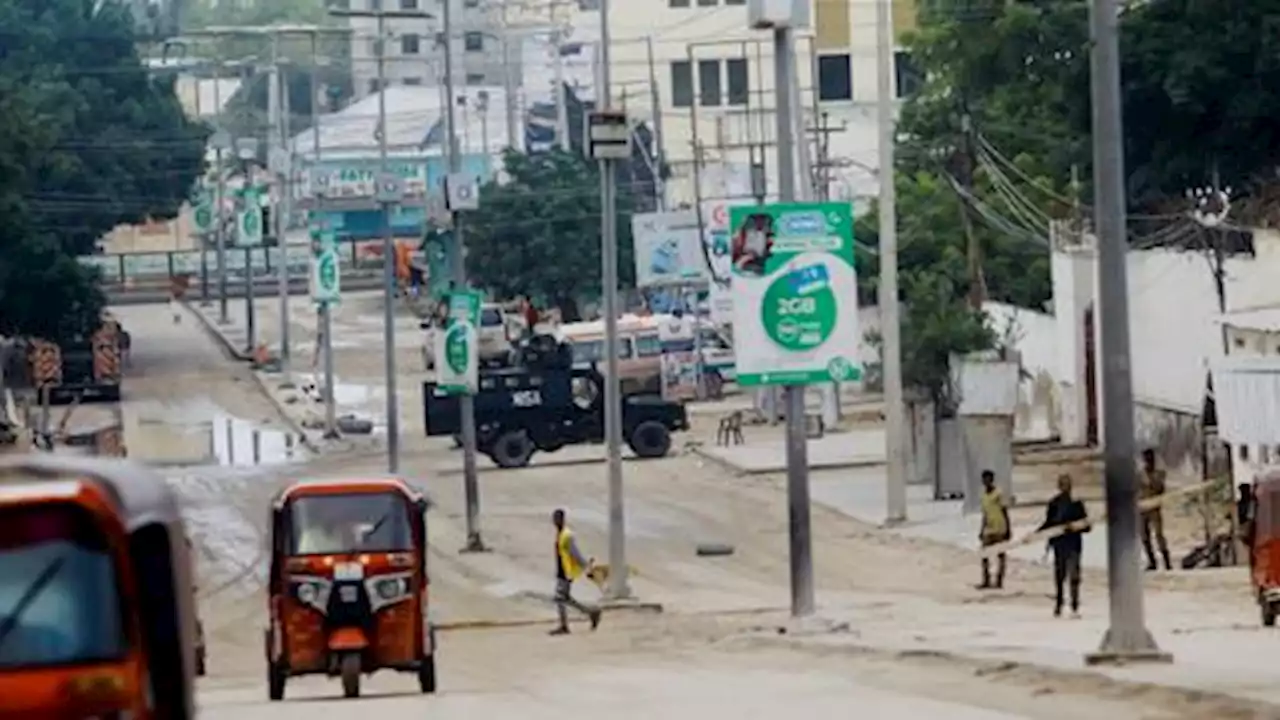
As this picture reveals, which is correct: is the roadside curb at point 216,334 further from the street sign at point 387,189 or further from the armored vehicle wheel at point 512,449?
the armored vehicle wheel at point 512,449

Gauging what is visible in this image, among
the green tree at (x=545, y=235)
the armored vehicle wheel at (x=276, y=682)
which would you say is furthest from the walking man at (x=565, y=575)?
the green tree at (x=545, y=235)

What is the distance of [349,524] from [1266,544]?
10316mm

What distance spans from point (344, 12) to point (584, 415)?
1339 cm

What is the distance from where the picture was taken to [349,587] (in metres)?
28.5

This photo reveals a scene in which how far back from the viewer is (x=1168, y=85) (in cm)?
5906

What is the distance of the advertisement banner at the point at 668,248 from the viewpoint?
83.4 metres

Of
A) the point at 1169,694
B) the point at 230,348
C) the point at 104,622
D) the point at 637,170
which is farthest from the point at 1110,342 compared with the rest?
the point at 637,170

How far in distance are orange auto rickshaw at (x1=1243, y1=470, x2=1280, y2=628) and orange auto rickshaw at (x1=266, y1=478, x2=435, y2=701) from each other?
29.8 ft

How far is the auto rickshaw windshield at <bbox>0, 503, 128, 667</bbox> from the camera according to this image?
46.3 feet

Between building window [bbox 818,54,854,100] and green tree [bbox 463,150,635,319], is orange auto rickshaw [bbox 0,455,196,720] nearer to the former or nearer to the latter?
green tree [bbox 463,150,635,319]

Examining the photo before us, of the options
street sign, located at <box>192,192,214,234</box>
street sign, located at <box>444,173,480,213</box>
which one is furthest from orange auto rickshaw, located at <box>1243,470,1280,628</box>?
street sign, located at <box>192,192,214,234</box>

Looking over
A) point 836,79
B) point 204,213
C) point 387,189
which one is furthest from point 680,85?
point 387,189

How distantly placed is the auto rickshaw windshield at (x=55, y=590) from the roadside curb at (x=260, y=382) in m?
59.3

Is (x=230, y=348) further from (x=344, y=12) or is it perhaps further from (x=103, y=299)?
(x=344, y=12)
